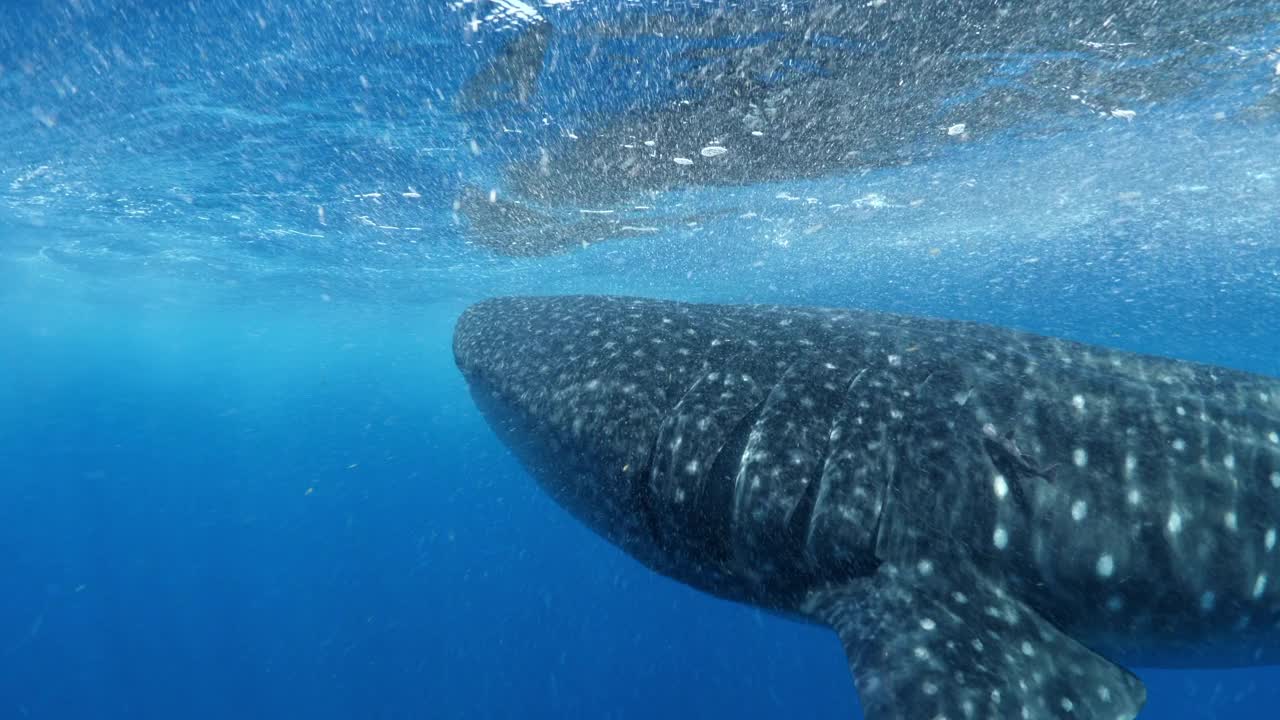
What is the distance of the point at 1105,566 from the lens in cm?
327

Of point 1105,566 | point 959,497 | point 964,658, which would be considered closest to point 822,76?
point 959,497

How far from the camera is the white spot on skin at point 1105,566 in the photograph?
3.26 metres

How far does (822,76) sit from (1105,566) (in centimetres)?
723

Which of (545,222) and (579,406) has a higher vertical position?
(545,222)

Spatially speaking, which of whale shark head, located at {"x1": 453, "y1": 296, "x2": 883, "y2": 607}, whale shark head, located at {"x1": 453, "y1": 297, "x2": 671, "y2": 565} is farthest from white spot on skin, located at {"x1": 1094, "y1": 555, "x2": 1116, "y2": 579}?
whale shark head, located at {"x1": 453, "y1": 297, "x2": 671, "y2": 565}

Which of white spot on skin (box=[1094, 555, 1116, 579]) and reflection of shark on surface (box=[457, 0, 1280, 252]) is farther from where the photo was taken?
reflection of shark on surface (box=[457, 0, 1280, 252])

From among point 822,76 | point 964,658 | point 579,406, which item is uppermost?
point 822,76

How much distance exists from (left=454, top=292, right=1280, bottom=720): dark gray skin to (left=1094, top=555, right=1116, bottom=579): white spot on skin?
0.03 feet

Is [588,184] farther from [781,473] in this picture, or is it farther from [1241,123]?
[1241,123]

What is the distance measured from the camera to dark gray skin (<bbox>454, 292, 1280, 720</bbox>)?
3154mm

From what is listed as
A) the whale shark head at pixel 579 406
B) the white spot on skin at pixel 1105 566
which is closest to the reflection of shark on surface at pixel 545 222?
the whale shark head at pixel 579 406

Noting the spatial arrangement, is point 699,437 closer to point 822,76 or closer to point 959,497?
point 959,497

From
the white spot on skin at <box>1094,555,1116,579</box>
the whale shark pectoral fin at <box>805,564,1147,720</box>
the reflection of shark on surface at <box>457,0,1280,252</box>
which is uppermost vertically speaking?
the reflection of shark on surface at <box>457,0,1280,252</box>

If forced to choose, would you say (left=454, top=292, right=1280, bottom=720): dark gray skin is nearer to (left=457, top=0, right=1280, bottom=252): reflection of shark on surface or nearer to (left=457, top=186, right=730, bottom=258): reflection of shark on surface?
(left=457, top=0, right=1280, bottom=252): reflection of shark on surface
